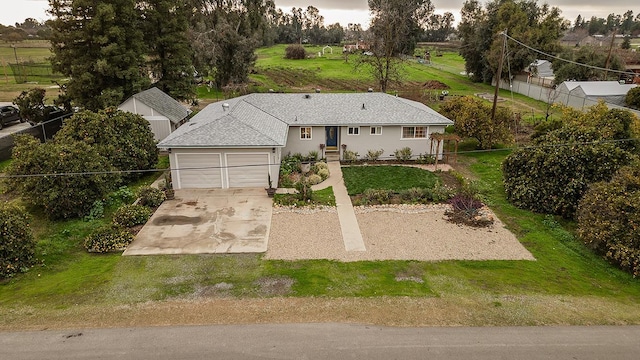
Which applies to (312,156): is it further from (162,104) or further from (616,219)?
(616,219)

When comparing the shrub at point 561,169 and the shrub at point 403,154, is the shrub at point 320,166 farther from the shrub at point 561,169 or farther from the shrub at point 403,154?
the shrub at point 561,169

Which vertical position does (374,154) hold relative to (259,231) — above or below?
above

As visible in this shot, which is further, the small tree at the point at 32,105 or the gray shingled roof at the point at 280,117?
the small tree at the point at 32,105

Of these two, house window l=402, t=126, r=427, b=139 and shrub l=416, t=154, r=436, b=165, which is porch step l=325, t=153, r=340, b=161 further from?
shrub l=416, t=154, r=436, b=165

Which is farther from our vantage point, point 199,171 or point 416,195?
point 199,171

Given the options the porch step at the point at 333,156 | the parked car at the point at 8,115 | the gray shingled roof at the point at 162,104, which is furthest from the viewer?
the parked car at the point at 8,115

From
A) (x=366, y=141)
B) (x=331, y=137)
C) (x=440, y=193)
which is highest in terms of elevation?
(x=331, y=137)

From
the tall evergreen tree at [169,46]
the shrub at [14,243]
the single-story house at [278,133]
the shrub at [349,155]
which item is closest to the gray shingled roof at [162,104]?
the single-story house at [278,133]

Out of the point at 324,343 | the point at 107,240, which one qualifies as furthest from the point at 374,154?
the point at 324,343
